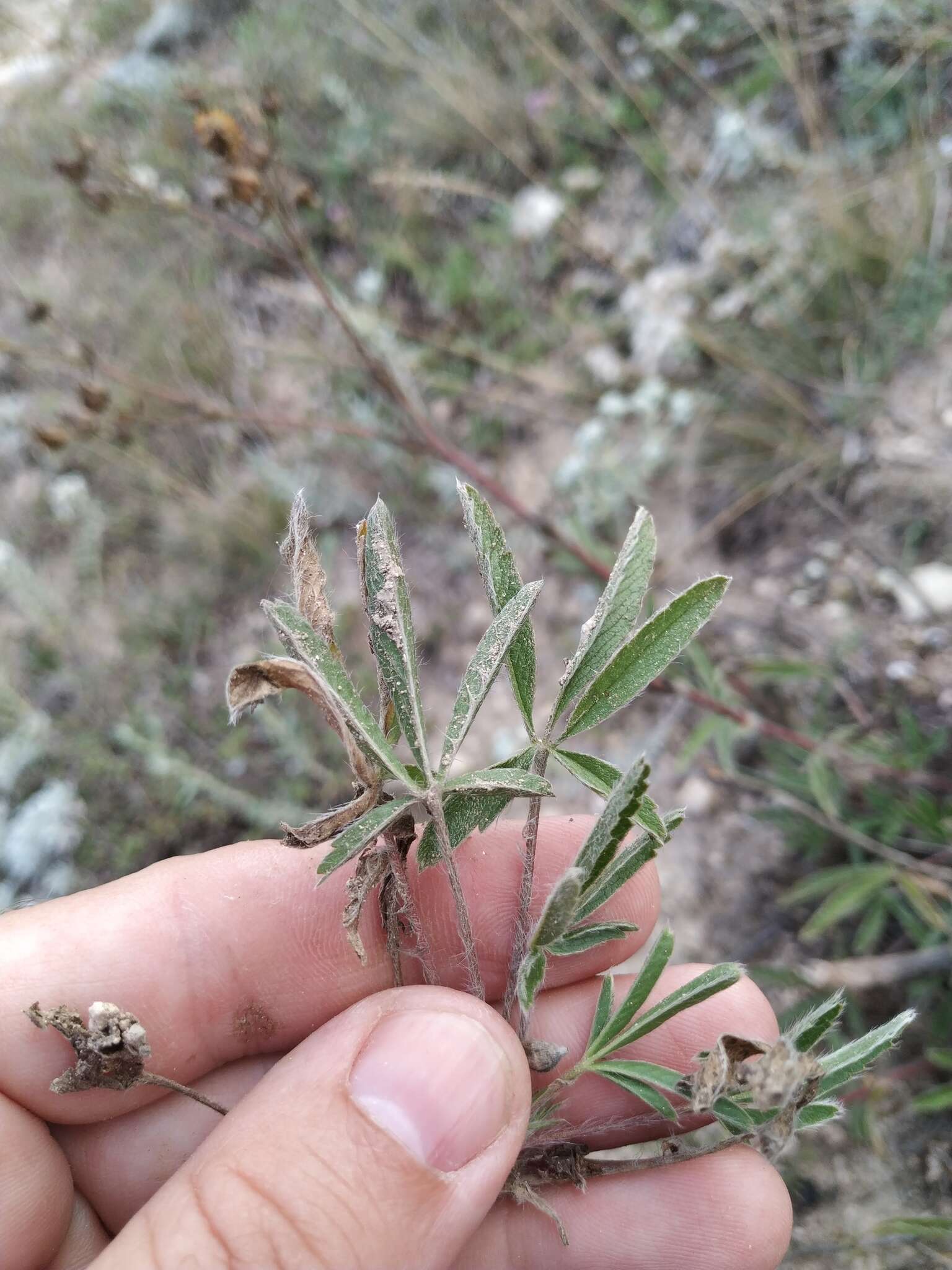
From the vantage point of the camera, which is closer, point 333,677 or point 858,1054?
point 333,677

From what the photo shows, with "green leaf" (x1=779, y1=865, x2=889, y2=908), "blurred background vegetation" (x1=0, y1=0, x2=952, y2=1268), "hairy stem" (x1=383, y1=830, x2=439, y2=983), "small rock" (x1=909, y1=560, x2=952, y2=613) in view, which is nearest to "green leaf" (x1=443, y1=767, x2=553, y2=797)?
"hairy stem" (x1=383, y1=830, x2=439, y2=983)

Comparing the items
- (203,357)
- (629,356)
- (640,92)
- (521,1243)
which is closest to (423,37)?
(640,92)

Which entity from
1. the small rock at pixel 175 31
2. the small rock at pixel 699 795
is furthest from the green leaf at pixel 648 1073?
the small rock at pixel 175 31

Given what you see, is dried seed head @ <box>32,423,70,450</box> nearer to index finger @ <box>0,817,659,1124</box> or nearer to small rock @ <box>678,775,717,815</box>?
index finger @ <box>0,817,659,1124</box>

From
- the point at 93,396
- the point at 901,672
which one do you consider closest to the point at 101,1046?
the point at 93,396

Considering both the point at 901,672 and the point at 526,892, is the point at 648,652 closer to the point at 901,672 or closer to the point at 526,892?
the point at 526,892

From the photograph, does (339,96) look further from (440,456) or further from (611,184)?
(440,456)
